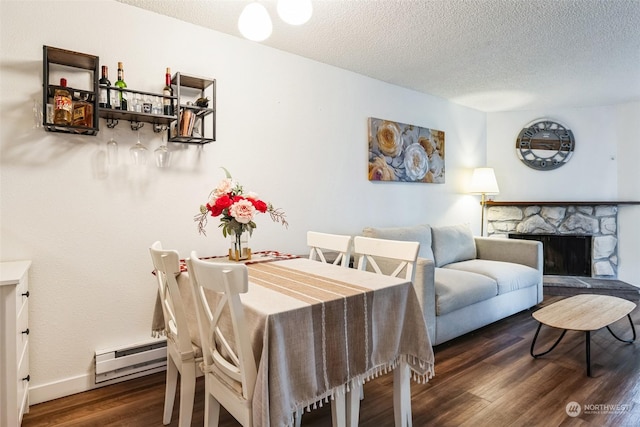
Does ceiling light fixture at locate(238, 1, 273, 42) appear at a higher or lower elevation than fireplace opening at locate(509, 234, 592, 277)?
higher

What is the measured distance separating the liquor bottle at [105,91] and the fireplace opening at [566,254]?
492 centimetres

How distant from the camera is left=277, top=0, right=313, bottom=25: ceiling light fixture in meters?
1.71

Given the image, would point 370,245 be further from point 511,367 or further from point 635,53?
point 635,53

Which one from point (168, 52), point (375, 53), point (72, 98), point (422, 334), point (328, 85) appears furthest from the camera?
point (328, 85)

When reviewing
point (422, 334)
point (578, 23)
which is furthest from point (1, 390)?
point (578, 23)

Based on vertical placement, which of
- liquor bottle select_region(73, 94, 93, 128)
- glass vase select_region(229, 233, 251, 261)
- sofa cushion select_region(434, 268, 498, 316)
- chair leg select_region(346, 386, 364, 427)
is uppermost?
liquor bottle select_region(73, 94, 93, 128)

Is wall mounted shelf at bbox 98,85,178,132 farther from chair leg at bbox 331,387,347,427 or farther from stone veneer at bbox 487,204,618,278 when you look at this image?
stone veneer at bbox 487,204,618,278

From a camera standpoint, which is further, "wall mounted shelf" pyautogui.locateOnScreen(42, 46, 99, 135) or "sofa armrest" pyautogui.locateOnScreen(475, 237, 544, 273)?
"sofa armrest" pyautogui.locateOnScreen(475, 237, 544, 273)

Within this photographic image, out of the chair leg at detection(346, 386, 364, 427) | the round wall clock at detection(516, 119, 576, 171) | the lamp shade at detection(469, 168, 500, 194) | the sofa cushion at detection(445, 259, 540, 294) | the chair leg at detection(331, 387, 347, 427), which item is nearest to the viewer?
the chair leg at detection(331, 387, 347, 427)

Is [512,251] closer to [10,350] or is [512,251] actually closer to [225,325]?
[225,325]

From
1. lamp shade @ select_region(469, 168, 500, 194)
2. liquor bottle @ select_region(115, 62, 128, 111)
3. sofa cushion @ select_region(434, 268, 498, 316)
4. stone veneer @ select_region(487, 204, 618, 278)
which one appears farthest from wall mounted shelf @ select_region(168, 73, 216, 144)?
stone veneer @ select_region(487, 204, 618, 278)

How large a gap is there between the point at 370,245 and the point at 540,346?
1.77 m

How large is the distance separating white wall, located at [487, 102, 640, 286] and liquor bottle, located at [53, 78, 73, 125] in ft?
15.9

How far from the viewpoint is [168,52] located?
247cm
